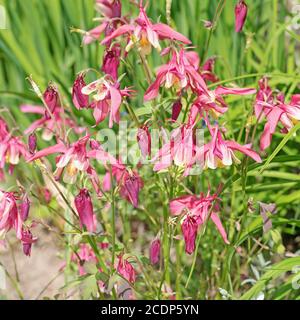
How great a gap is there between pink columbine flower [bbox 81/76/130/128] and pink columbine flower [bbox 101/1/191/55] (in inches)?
5.2

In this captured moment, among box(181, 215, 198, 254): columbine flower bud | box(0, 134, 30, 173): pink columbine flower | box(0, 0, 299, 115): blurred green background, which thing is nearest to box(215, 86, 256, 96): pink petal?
box(181, 215, 198, 254): columbine flower bud

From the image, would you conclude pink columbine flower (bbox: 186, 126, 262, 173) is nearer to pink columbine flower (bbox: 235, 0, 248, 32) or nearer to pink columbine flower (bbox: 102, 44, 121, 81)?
pink columbine flower (bbox: 102, 44, 121, 81)

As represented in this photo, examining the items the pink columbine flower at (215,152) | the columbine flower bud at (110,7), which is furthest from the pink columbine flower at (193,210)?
the columbine flower bud at (110,7)

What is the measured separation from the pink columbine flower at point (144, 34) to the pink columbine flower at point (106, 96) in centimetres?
13

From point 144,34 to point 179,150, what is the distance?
334 mm

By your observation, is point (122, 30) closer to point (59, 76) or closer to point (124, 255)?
point (124, 255)

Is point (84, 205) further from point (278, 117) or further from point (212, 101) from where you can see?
point (278, 117)

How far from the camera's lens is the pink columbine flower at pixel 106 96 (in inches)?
65.8

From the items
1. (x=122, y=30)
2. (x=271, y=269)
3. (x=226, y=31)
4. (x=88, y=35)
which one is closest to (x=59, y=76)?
(x=226, y=31)

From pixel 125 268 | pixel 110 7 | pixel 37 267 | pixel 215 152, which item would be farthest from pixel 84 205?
pixel 37 267

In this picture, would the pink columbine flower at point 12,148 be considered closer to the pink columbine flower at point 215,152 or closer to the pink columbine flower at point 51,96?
the pink columbine flower at point 51,96

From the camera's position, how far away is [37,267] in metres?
2.95
